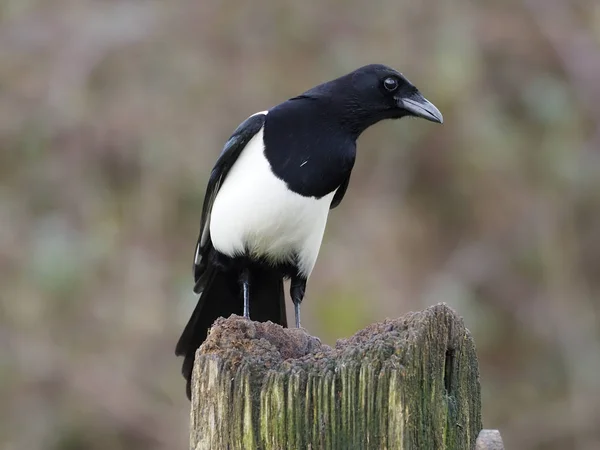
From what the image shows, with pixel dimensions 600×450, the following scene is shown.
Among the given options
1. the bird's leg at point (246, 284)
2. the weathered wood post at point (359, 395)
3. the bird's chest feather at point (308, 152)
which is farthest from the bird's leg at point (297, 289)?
the weathered wood post at point (359, 395)

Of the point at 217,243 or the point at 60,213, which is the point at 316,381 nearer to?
the point at 217,243

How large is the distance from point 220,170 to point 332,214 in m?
2.97

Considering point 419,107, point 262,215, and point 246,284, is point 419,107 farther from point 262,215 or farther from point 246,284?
point 246,284

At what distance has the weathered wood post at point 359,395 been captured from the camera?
5.85 ft

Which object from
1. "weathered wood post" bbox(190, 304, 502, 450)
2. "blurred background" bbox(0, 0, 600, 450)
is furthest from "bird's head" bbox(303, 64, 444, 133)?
"blurred background" bbox(0, 0, 600, 450)

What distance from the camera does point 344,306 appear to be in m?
6.21

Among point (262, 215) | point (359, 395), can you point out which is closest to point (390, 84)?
point (262, 215)

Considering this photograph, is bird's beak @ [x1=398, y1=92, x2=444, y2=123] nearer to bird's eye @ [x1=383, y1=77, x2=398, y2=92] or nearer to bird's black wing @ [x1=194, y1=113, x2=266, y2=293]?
bird's eye @ [x1=383, y1=77, x2=398, y2=92]

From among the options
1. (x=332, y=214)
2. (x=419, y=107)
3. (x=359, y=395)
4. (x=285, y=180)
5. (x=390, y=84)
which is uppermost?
(x=332, y=214)

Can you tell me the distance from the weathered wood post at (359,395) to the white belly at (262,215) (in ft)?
5.44

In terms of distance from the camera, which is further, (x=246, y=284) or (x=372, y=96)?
(x=246, y=284)

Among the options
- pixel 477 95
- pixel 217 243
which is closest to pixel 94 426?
pixel 217 243

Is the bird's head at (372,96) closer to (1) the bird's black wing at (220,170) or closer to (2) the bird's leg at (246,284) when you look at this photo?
(1) the bird's black wing at (220,170)

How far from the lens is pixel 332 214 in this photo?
6.85 meters
